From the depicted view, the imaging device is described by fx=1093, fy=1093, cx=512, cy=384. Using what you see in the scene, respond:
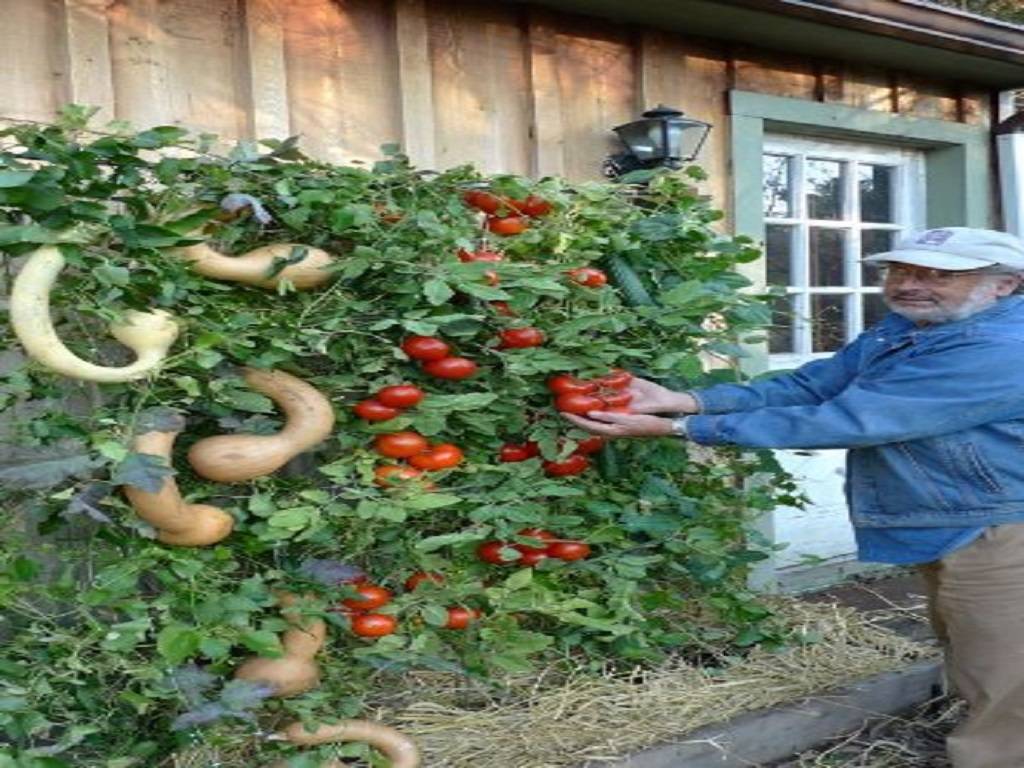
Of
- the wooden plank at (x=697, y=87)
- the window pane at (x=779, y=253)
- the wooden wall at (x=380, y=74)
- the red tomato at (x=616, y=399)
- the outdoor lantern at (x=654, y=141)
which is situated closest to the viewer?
the red tomato at (x=616, y=399)

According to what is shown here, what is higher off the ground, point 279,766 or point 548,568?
point 548,568

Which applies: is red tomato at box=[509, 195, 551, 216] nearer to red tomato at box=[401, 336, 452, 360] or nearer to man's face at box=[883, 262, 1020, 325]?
red tomato at box=[401, 336, 452, 360]

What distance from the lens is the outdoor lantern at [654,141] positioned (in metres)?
3.80

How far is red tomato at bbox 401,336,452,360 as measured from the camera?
258cm

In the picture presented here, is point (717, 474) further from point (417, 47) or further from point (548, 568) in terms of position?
point (417, 47)

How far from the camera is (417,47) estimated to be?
346 cm

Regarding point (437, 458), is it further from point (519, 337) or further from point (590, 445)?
point (590, 445)

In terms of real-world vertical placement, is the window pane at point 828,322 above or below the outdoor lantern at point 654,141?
below

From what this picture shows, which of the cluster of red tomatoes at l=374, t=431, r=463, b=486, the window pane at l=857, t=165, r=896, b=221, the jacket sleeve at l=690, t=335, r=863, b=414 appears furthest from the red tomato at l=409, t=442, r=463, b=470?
the window pane at l=857, t=165, r=896, b=221

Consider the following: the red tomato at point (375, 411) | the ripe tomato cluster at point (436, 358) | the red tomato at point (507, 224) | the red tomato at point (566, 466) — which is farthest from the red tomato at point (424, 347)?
the red tomato at point (566, 466)

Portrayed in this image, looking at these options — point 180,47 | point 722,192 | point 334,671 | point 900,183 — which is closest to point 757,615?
point 334,671

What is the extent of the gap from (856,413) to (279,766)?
1607 mm

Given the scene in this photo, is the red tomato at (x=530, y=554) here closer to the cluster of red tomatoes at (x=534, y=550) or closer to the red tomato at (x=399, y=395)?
the cluster of red tomatoes at (x=534, y=550)

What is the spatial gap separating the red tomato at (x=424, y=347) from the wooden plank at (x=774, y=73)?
7.56 feet
